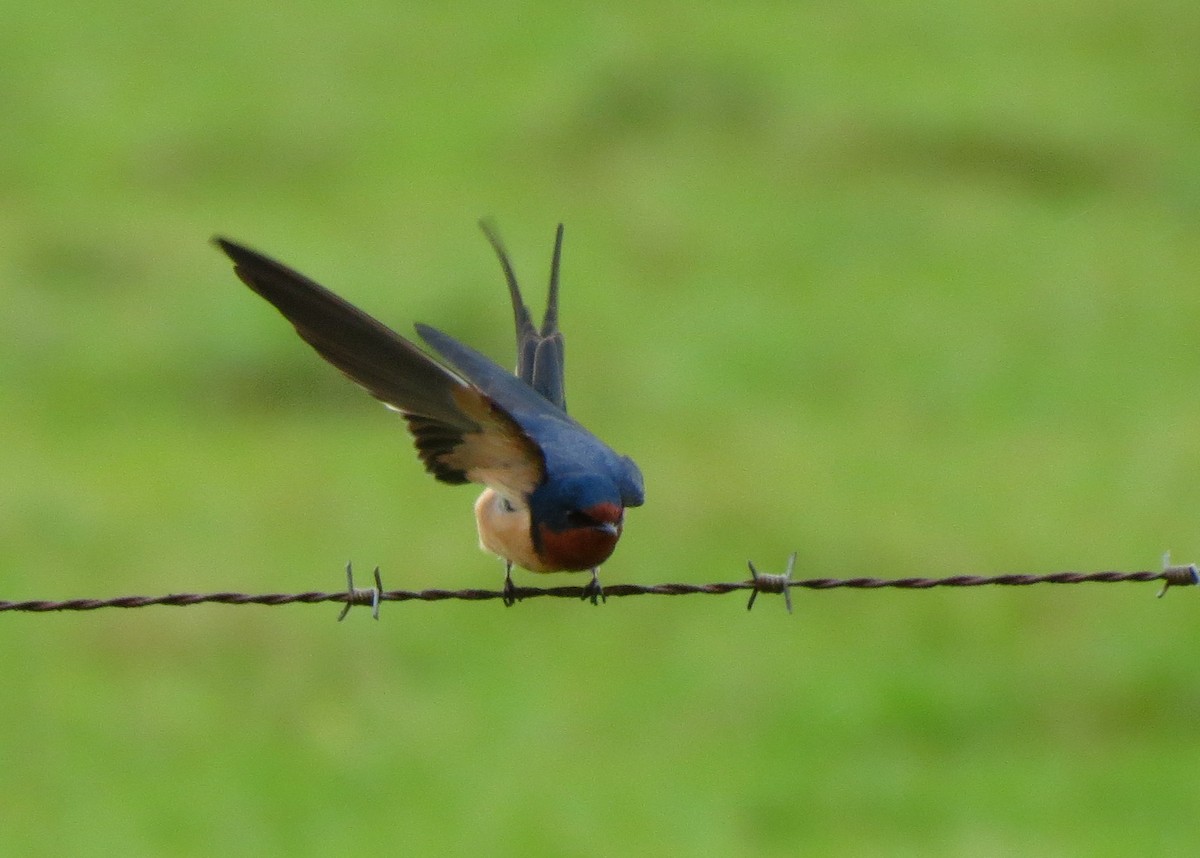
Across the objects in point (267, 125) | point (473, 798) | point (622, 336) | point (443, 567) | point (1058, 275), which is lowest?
point (473, 798)

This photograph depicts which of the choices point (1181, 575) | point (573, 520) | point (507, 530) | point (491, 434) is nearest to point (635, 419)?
point (507, 530)

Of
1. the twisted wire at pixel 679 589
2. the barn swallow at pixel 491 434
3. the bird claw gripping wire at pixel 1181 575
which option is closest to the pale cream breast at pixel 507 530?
the barn swallow at pixel 491 434

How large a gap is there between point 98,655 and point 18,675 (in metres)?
0.54

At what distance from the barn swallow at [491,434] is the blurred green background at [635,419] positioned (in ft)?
14.6

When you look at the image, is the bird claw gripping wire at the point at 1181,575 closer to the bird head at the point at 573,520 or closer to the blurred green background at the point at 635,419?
the bird head at the point at 573,520

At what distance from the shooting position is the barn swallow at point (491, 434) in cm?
505

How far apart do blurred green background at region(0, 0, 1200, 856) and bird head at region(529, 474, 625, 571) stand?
15.6ft

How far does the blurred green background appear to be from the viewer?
11.1 m

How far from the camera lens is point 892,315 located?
70.5 ft

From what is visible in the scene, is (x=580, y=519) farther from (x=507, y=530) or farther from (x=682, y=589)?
(x=682, y=589)

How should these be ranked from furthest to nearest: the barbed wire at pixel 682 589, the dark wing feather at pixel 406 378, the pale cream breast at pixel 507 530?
the pale cream breast at pixel 507 530
the dark wing feather at pixel 406 378
the barbed wire at pixel 682 589

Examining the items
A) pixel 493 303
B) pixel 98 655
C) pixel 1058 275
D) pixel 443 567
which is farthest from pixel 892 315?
pixel 98 655

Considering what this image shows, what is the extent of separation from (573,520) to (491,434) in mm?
328

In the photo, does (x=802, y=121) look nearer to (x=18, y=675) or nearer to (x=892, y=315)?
(x=892, y=315)
